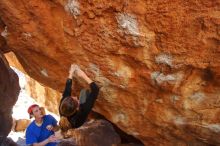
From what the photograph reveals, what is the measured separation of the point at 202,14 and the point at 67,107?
190 centimetres

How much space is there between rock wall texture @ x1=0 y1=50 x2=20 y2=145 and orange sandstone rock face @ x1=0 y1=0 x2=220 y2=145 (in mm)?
1400

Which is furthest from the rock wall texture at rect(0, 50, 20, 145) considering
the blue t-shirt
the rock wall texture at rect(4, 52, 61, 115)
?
the blue t-shirt

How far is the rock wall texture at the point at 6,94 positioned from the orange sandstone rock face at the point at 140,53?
55.1 inches

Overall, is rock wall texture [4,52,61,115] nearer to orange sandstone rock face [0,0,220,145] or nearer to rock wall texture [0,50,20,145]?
rock wall texture [0,50,20,145]

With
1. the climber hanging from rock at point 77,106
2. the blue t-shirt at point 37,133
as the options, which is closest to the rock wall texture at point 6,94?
the blue t-shirt at point 37,133

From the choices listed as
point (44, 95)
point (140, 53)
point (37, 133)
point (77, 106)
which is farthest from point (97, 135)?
point (44, 95)

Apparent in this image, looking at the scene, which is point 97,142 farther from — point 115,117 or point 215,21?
point 215,21

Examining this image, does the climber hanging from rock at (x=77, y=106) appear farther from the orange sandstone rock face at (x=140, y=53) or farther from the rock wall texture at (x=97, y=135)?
the rock wall texture at (x=97, y=135)

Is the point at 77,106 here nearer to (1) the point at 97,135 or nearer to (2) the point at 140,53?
(2) the point at 140,53

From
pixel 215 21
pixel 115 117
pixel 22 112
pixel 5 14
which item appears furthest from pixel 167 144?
pixel 22 112

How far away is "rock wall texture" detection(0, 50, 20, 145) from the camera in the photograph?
686cm

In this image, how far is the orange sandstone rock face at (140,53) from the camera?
13.1 feet

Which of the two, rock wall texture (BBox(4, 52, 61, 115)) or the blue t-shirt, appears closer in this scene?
the blue t-shirt

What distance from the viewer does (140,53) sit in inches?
173
